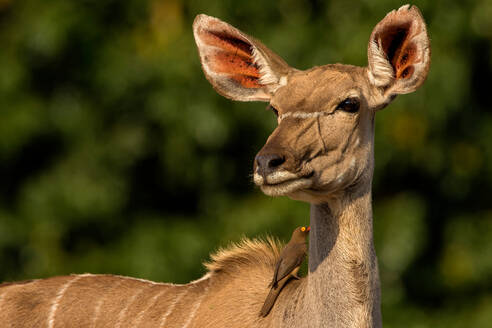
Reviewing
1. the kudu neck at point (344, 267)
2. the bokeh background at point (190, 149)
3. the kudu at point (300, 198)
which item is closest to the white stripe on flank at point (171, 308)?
the kudu at point (300, 198)

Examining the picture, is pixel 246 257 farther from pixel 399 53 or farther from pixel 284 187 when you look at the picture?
pixel 399 53

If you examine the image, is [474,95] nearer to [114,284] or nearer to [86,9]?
[86,9]

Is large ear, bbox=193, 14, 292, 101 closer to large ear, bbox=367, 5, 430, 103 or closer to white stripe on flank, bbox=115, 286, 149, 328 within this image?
large ear, bbox=367, 5, 430, 103

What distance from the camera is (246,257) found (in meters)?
4.04

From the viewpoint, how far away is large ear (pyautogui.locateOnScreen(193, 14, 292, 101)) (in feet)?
12.5

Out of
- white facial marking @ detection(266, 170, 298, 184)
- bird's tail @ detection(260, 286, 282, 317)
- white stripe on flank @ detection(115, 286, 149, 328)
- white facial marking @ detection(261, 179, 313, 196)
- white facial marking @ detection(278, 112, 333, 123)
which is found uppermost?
white facial marking @ detection(278, 112, 333, 123)

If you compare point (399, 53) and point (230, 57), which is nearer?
point (399, 53)

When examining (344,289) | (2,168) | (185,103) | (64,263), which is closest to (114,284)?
(344,289)

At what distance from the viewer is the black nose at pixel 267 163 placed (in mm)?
3162

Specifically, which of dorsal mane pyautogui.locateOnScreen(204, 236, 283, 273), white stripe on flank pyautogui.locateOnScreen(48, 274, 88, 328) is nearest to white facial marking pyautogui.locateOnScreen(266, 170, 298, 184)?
dorsal mane pyautogui.locateOnScreen(204, 236, 283, 273)

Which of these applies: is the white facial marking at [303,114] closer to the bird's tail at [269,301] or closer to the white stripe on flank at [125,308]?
the bird's tail at [269,301]

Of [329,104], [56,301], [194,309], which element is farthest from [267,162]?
[56,301]

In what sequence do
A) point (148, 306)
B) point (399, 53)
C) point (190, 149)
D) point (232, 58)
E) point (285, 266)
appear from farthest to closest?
point (190, 149), point (148, 306), point (232, 58), point (285, 266), point (399, 53)

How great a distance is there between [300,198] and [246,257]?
0.72 m
